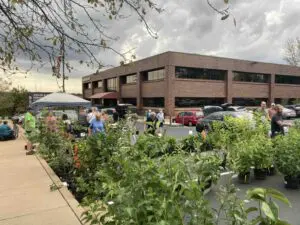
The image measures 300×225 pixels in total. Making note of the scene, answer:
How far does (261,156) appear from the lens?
22.5 feet

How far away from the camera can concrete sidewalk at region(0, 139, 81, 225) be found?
462 cm

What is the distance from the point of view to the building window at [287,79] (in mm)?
50594

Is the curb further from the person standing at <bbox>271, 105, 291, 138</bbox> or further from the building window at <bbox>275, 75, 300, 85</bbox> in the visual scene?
the building window at <bbox>275, 75, 300, 85</bbox>

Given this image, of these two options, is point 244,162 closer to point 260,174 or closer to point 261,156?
point 261,156

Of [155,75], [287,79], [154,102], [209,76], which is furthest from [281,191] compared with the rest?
[287,79]

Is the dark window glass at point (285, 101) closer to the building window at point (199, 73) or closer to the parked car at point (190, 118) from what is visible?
the building window at point (199, 73)

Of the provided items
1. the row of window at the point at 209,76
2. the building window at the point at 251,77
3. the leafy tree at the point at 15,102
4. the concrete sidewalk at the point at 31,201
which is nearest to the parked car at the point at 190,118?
the row of window at the point at 209,76

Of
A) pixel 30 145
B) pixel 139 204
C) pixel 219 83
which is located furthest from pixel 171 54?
pixel 139 204

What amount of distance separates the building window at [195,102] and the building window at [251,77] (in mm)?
4224

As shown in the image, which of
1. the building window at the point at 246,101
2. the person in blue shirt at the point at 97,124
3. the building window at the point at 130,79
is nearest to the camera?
the person in blue shirt at the point at 97,124

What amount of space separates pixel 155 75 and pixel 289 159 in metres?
36.0

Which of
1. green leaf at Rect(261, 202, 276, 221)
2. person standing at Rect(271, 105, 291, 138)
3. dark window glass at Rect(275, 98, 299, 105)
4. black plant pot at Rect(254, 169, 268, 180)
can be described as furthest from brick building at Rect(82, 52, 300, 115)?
green leaf at Rect(261, 202, 276, 221)

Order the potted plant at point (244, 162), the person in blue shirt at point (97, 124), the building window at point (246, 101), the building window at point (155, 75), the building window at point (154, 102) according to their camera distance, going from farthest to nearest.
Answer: the building window at point (246, 101) → the building window at point (154, 102) → the building window at point (155, 75) → the person in blue shirt at point (97, 124) → the potted plant at point (244, 162)

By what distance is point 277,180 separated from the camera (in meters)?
7.16
